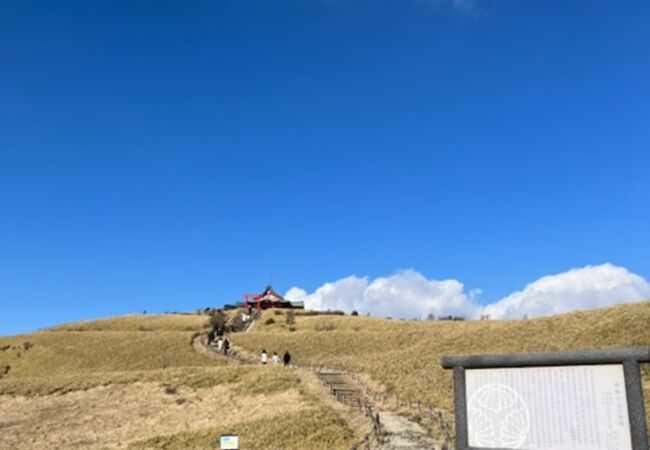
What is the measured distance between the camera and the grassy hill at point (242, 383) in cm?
2977

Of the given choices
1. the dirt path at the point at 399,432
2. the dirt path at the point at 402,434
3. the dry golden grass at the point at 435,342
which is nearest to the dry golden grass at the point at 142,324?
the dry golden grass at the point at 435,342

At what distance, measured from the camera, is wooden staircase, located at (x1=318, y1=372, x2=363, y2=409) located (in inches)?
1287

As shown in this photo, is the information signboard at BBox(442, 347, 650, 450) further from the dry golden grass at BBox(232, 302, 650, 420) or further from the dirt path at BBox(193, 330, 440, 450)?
the dry golden grass at BBox(232, 302, 650, 420)

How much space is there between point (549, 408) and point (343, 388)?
24.6 metres

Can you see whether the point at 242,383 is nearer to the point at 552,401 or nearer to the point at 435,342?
the point at 435,342

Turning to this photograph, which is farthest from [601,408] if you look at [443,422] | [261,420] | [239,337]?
[239,337]

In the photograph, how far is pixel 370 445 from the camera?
23859 mm

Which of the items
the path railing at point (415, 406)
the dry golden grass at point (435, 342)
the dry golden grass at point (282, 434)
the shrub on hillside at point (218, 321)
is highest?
the shrub on hillside at point (218, 321)

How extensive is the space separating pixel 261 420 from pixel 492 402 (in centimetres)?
1946

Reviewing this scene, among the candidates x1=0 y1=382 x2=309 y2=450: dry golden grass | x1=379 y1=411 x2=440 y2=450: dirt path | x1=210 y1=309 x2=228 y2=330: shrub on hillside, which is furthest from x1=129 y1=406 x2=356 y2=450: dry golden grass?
x1=210 y1=309 x2=228 y2=330: shrub on hillside

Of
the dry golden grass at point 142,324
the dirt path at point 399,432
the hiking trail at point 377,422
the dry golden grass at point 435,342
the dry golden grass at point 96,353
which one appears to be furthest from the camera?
the dry golden grass at point 142,324

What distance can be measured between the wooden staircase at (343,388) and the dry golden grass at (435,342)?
187 cm

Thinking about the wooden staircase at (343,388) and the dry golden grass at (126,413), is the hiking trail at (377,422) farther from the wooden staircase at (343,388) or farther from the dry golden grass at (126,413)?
the dry golden grass at (126,413)

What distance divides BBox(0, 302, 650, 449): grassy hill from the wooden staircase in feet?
3.34
